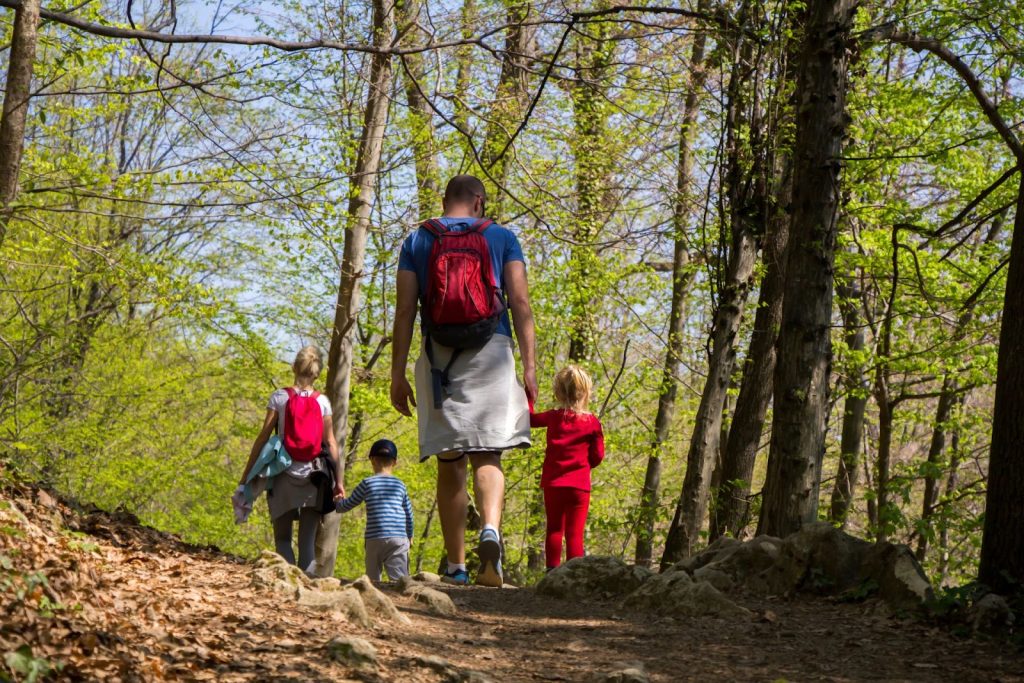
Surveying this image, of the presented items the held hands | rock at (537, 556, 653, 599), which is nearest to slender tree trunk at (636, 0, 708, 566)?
rock at (537, 556, 653, 599)

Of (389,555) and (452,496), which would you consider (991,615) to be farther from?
(389,555)

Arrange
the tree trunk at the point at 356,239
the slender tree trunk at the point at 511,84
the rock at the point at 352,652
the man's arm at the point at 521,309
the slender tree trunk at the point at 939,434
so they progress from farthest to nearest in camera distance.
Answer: the slender tree trunk at the point at 939,434
the tree trunk at the point at 356,239
the slender tree trunk at the point at 511,84
the man's arm at the point at 521,309
the rock at the point at 352,652

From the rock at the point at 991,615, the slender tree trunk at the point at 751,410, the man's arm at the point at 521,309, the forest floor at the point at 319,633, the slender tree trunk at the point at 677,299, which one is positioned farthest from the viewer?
the slender tree trunk at the point at 677,299

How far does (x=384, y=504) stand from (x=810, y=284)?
3461mm

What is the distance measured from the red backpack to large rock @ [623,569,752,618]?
7.59ft

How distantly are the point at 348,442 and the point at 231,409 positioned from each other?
13.6 feet

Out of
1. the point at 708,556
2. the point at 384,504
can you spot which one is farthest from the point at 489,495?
the point at 708,556

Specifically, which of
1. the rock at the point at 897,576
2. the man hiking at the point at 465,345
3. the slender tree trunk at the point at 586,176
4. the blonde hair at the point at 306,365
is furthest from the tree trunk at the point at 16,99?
the slender tree trunk at the point at 586,176

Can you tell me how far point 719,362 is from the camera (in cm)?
1000

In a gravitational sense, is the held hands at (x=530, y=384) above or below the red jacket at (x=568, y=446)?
above

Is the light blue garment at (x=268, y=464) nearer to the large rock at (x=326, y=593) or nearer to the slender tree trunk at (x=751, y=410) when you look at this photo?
the large rock at (x=326, y=593)

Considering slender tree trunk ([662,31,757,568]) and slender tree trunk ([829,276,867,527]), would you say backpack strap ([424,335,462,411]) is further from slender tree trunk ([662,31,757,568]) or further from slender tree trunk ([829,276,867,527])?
slender tree trunk ([829,276,867,527])

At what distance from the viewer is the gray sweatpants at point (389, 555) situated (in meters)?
7.17

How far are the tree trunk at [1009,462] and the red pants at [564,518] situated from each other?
10.3ft
